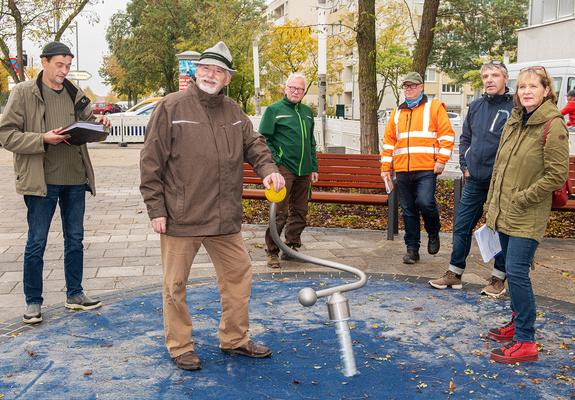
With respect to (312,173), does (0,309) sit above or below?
below

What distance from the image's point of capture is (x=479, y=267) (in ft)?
22.9

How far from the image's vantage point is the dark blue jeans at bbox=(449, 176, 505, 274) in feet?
19.3

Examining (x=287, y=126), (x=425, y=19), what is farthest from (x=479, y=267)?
→ (x=425, y=19)

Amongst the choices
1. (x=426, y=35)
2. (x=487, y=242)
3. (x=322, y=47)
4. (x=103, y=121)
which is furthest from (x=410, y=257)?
(x=322, y=47)

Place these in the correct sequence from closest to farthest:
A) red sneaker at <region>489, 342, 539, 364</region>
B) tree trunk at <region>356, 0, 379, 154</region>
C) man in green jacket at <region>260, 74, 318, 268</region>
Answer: red sneaker at <region>489, 342, 539, 364</region> < man in green jacket at <region>260, 74, 318, 268</region> < tree trunk at <region>356, 0, 379, 154</region>

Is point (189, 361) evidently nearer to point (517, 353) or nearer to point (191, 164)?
point (191, 164)

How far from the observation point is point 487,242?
5215 millimetres

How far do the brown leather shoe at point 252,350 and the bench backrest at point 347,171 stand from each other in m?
4.54

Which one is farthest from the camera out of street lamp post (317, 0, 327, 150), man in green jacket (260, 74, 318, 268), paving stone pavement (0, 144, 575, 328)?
street lamp post (317, 0, 327, 150)

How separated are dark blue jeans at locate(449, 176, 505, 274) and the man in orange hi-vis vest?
651 millimetres

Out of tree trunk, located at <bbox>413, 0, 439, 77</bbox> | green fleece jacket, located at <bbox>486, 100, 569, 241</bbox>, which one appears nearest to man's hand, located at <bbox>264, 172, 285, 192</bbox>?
green fleece jacket, located at <bbox>486, 100, 569, 241</bbox>

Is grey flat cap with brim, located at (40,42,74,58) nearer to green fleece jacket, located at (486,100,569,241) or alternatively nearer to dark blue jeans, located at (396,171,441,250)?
green fleece jacket, located at (486,100,569,241)

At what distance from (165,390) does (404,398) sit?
1.36m

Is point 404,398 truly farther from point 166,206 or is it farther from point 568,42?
point 568,42
